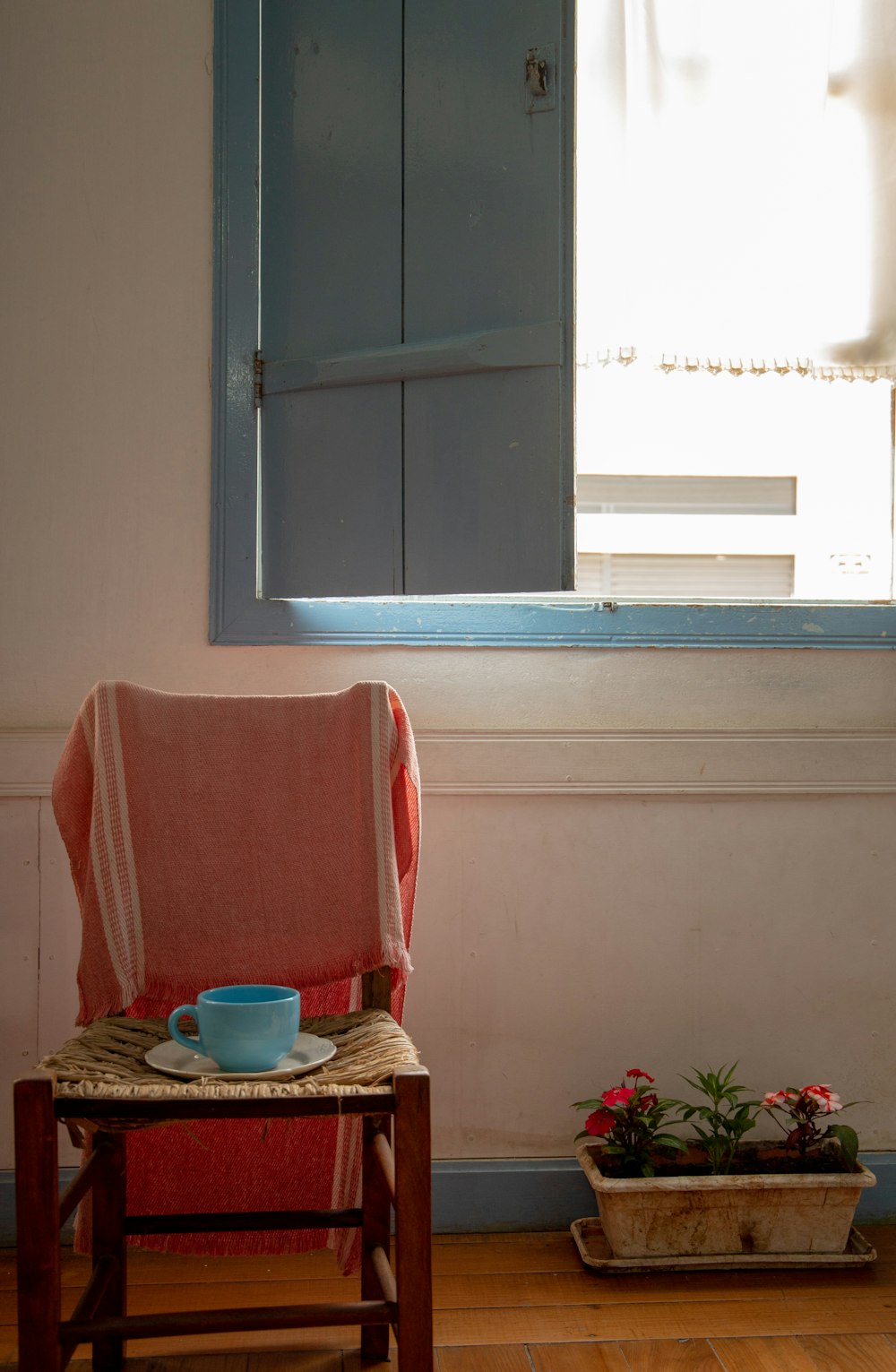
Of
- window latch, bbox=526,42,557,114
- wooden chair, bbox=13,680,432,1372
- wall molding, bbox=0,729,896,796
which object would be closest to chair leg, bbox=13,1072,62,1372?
wooden chair, bbox=13,680,432,1372

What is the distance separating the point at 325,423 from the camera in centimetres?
205

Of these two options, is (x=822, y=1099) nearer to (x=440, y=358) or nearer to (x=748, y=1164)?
(x=748, y=1164)

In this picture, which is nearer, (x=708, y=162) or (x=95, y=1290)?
(x=95, y=1290)

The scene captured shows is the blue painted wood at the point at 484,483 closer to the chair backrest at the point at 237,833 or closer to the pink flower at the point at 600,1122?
the chair backrest at the point at 237,833

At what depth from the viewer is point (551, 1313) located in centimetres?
177

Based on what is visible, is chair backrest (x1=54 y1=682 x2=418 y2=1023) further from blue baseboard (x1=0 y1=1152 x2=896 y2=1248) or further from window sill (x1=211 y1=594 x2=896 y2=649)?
blue baseboard (x1=0 y1=1152 x2=896 y2=1248)

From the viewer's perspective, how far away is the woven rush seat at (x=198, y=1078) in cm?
123

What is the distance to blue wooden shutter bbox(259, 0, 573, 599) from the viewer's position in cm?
195

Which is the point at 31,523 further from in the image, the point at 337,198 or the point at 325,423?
the point at 337,198

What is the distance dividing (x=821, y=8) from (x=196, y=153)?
1236 millimetres

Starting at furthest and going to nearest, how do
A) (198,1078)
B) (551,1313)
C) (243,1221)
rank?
1. (551,1313)
2. (243,1221)
3. (198,1078)

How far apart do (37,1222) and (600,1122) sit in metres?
1.03

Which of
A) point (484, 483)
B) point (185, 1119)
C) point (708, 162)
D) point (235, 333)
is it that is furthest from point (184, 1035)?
point (708, 162)

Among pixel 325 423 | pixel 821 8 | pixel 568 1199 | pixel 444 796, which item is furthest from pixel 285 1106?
pixel 821 8
